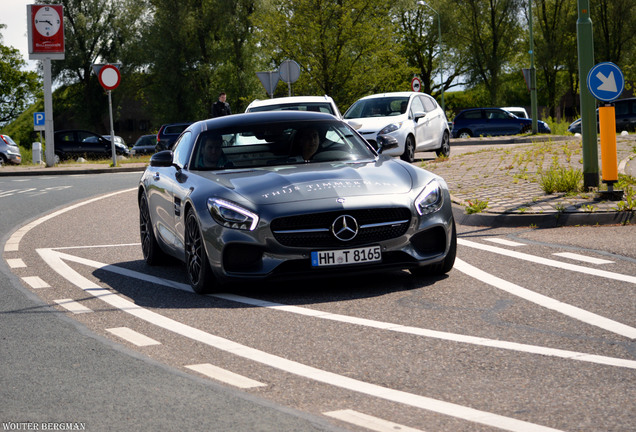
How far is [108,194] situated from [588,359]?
16.7 metres

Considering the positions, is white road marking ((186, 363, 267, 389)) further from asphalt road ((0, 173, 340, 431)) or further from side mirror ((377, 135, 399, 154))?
side mirror ((377, 135, 399, 154))

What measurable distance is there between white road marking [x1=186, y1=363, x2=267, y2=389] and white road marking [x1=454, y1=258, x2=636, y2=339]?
2252 mm

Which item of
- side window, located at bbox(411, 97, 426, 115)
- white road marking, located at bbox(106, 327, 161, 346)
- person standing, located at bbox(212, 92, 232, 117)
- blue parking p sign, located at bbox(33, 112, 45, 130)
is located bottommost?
white road marking, located at bbox(106, 327, 161, 346)

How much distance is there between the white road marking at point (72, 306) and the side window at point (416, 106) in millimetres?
15006

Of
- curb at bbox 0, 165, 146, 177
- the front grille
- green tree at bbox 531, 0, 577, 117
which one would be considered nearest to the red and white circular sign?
curb at bbox 0, 165, 146, 177

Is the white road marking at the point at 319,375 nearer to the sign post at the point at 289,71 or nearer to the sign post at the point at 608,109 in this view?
the sign post at the point at 608,109

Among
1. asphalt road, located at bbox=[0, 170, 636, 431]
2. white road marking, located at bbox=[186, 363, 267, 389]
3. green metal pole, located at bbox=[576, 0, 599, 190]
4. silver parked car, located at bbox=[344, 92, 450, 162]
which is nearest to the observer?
asphalt road, located at bbox=[0, 170, 636, 431]

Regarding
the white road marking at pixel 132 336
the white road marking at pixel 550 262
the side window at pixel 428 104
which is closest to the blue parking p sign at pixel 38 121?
the side window at pixel 428 104

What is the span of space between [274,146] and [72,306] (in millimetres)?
2303

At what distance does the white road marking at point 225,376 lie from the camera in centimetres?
504

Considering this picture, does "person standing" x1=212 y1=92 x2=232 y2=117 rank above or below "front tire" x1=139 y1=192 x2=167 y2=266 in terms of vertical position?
above

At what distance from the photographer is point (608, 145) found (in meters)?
12.4

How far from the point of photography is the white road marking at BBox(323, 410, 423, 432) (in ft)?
13.8

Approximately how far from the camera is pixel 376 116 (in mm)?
22062
